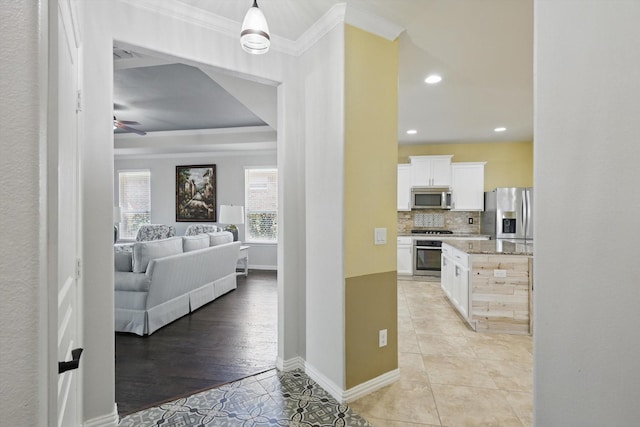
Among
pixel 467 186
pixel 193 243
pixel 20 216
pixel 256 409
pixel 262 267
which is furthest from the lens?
pixel 262 267

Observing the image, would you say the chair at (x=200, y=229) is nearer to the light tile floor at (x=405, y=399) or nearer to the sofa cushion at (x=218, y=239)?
the sofa cushion at (x=218, y=239)

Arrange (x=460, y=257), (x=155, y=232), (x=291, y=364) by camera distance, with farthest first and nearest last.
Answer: (x=155, y=232)
(x=460, y=257)
(x=291, y=364)

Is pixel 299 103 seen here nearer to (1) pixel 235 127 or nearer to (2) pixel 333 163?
(2) pixel 333 163

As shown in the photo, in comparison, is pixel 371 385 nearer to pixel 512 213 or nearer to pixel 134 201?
pixel 512 213

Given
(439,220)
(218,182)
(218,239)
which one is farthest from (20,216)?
(218,182)

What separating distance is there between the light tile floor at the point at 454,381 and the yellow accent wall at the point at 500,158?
12.6ft

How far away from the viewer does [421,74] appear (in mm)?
3291

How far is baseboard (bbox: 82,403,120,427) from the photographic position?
1.82m

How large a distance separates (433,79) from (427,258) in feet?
11.8

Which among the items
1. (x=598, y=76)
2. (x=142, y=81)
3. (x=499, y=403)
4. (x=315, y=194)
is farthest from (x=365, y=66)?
(x=142, y=81)

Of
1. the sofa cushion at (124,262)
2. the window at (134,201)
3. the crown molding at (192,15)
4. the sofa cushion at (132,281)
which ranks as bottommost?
the sofa cushion at (132,281)

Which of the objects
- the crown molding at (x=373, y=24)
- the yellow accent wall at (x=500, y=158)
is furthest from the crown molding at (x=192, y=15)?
the yellow accent wall at (x=500, y=158)

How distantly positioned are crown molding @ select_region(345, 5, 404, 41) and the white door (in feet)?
5.13

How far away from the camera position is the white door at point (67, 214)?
108 centimetres
